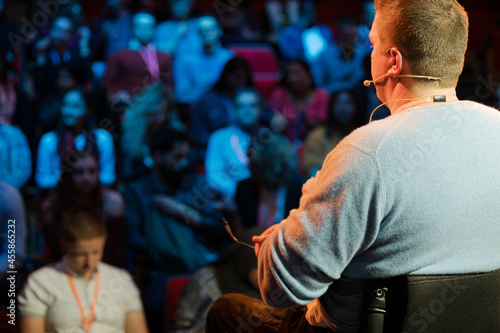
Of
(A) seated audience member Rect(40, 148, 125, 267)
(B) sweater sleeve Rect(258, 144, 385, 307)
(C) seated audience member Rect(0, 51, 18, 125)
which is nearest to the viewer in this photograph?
(B) sweater sleeve Rect(258, 144, 385, 307)

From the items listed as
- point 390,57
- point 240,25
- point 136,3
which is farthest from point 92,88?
point 390,57

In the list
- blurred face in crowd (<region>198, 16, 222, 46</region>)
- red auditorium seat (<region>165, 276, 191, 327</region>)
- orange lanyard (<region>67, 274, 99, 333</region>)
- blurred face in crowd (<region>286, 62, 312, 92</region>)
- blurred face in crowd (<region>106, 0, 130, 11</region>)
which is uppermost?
blurred face in crowd (<region>106, 0, 130, 11</region>)

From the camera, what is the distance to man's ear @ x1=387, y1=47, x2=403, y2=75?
804mm

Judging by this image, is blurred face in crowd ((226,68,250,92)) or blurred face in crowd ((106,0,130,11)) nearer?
blurred face in crowd ((226,68,250,92))

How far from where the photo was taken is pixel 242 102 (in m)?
2.94

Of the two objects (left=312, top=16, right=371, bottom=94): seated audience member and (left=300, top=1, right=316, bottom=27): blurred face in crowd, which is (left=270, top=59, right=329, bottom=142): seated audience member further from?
(left=300, top=1, right=316, bottom=27): blurred face in crowd

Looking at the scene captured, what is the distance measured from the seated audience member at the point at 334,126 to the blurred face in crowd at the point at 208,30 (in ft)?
2.67

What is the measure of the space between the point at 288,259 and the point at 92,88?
2.39 m

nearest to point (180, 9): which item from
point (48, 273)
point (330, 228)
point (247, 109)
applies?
point (247, 109)

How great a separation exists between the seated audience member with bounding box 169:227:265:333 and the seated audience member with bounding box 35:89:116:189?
3.02ft

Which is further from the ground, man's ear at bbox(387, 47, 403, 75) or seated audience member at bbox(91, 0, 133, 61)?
seated audience member at bbox(91, 0, 133, 61)

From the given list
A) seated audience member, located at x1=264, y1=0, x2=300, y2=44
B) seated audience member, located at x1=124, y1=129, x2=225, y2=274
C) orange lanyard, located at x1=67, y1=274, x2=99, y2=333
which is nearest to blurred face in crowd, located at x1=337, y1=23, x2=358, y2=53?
seated audience member, located at x1=264, y1=0, x2=300, y2=44

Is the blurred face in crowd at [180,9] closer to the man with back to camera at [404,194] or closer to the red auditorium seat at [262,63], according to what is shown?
the red auditorium seat at [262,63]

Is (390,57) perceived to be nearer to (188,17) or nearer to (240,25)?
(188,17)
